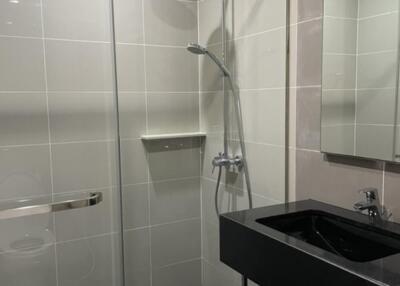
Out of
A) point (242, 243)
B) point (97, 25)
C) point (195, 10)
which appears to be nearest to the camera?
point (242, 243)

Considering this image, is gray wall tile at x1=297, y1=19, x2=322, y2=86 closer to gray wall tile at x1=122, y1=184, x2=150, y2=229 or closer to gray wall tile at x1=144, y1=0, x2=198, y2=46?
gray wall tile at x1=144, y1=0, x2=198, y2=46

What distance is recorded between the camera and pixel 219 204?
211 centimetres

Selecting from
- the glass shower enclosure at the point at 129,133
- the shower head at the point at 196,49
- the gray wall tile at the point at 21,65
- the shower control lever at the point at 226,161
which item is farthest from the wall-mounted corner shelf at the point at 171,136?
the gray wall tile at the point at 21,65

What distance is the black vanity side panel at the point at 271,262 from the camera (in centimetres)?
97

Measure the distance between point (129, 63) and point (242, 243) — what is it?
1.12 meters

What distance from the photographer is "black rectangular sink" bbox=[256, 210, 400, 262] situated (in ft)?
3.97

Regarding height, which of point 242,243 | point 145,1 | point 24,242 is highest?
point 145,1

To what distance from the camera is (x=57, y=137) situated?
1861 mm

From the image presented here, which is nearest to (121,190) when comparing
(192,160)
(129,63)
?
(192,160)

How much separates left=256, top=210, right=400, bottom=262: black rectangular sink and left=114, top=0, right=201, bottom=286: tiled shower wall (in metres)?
0.85

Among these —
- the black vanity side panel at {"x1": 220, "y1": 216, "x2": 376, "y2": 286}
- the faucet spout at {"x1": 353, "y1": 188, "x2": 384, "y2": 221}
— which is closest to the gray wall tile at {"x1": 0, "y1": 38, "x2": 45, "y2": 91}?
the black vanity side panel at {"x1": 220, "y1": 216, "x2": 376, "y2": 286}

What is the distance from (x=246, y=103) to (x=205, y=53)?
37 cm

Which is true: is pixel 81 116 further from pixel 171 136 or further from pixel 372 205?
pixel 372 205

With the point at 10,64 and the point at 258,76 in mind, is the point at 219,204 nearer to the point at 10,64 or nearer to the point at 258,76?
the point at 258,76
